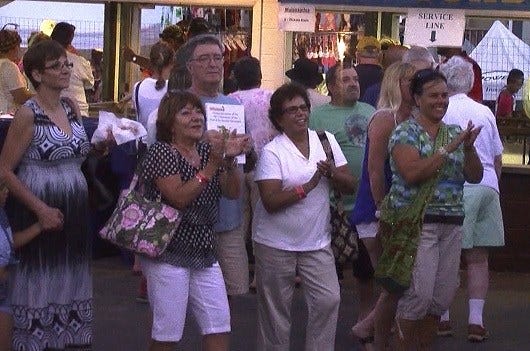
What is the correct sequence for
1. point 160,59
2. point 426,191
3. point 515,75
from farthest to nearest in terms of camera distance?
point 515,75
point 160,59
point 426,191

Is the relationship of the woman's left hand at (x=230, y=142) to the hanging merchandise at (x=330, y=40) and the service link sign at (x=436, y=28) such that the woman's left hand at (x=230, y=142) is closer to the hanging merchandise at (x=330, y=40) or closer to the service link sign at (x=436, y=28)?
the service link sign at (x=436, y=28)

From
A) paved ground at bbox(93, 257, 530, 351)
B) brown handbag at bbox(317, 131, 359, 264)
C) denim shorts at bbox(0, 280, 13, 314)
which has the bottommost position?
paved ground at bbox(93, 257, 530, 351)

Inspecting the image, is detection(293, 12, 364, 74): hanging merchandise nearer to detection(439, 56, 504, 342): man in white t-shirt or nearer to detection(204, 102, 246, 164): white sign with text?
detection(439, 56, 504, 342): man in white t-shirt

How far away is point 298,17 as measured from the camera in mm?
12352

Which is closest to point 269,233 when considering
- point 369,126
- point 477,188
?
point 369,126

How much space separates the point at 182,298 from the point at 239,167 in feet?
3.52

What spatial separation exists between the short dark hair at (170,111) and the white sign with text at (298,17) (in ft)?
18.8

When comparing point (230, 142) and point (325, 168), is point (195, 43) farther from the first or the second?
point (230, 142)

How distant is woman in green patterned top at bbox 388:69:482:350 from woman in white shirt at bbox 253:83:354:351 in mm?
329

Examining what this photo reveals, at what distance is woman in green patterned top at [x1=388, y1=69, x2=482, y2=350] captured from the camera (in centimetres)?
726

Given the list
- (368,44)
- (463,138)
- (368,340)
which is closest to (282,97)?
(463,138)

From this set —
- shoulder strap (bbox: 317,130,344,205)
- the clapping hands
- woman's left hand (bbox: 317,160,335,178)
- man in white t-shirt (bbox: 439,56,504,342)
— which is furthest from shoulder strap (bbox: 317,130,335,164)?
man in white t-shirt (bbox: 439,56,504,342)

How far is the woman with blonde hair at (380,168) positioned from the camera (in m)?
7.81

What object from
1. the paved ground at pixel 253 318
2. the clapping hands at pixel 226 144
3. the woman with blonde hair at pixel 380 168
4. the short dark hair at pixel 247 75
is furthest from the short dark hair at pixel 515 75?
the clapping hands at pixel 226 144
